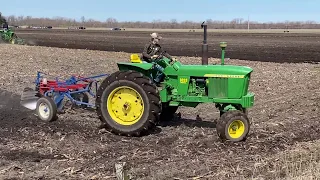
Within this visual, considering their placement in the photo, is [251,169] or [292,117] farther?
[292,117]

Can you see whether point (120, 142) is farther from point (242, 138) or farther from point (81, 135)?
point (242, 138)

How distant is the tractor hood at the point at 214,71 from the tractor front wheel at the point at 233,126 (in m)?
0.68

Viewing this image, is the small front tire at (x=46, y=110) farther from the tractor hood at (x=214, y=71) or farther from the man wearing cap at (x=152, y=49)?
the tractor hood at (x=214, y=71)

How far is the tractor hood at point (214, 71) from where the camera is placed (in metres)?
7.70

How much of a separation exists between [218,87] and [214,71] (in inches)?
11.1

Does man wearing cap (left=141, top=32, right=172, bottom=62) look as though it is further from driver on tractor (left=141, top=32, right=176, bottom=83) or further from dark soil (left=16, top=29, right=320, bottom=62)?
dark soil (left=16, top=29, right=320, bottom=62)

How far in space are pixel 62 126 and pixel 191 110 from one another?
3.29 m

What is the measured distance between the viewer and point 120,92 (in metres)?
8.02

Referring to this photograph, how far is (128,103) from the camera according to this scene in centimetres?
797

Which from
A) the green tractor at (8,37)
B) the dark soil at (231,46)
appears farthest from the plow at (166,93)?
the green tractor at (8,37)

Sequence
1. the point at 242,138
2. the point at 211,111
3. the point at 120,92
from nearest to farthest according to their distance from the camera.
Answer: the point at 242,138 → the point at 120,92 → the point at 211,111

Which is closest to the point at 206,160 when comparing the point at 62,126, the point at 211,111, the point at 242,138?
the point at 242,138

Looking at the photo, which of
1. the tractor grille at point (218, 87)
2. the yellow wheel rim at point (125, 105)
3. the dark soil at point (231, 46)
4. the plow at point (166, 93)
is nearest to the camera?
the plow at point (166, 93)

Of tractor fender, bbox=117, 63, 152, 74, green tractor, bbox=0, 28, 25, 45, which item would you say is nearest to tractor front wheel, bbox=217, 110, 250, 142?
tractor fender, bbox=117, 63, 152, 74
